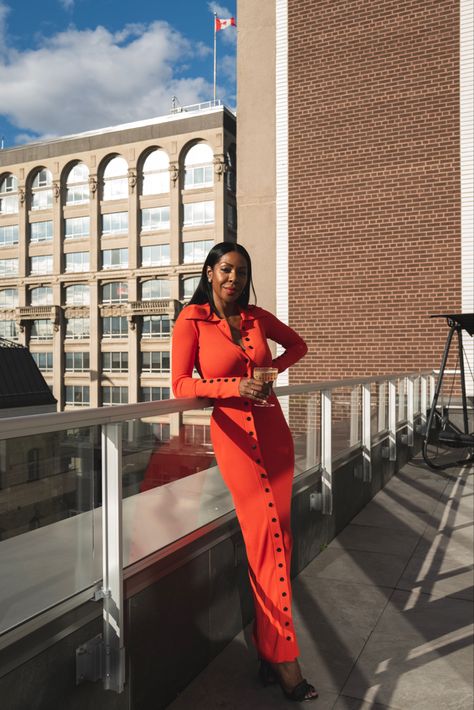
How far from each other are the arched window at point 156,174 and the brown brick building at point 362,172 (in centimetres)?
4771

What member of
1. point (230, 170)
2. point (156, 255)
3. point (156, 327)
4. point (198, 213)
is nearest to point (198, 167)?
point (230, 170)

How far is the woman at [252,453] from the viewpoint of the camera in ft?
9.50

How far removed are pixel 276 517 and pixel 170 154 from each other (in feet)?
194

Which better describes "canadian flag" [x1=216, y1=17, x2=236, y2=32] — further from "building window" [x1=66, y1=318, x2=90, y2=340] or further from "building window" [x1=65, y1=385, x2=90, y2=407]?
"building window" [x1=65, y1=385, x2=90, y2=407]

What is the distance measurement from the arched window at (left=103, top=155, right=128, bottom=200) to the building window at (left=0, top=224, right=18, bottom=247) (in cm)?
1313

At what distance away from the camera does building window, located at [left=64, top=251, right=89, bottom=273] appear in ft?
216

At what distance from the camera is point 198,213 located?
58781 millimetres

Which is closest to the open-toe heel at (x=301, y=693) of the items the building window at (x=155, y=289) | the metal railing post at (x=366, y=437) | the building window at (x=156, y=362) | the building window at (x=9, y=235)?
the metal railing post at (x=366, y=437)

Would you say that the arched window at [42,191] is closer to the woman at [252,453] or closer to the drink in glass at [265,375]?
the woman at [252,453]

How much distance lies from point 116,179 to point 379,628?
6386cm

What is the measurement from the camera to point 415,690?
302 cm

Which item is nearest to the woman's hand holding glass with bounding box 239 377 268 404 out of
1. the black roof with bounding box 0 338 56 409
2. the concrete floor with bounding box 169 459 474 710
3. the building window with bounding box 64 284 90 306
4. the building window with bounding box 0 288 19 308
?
the concrete floor with bounding box 169 459 474 710

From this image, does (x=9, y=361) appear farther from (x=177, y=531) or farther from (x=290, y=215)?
(x=177, y=531)

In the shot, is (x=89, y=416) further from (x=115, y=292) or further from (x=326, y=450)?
(x=115, y=292)
